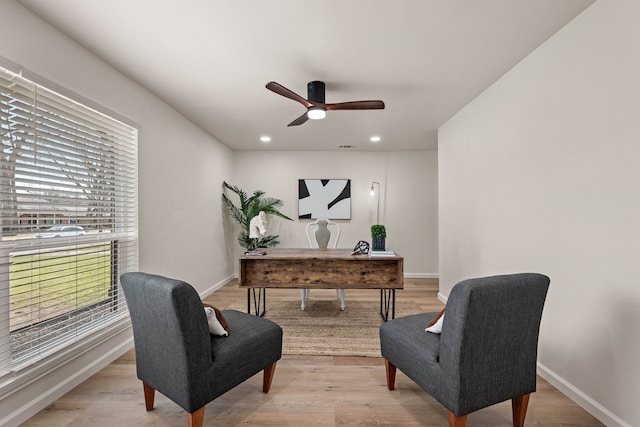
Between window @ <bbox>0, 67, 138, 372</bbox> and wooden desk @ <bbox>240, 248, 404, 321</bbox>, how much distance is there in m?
1.14

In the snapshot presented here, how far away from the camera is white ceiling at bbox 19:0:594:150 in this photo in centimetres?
180

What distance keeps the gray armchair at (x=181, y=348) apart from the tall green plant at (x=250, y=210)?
10.9ft

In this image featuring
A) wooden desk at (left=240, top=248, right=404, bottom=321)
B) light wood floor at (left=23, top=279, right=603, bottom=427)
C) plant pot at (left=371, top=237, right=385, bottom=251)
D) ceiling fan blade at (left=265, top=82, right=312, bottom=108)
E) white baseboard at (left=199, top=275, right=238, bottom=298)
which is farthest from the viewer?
white baseboard at (left=199, top=275, right=238, bottom=298)

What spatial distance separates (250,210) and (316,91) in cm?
295

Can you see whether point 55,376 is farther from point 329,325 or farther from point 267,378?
point 329,325

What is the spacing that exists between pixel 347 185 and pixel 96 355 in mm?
4263

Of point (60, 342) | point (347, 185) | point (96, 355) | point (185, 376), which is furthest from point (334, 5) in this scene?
point (347, 185)

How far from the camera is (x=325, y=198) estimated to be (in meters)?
5.62

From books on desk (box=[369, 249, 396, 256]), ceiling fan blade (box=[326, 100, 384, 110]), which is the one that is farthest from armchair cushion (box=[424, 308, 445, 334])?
ceiling fan blade (box=[326, 100, 384, 110])

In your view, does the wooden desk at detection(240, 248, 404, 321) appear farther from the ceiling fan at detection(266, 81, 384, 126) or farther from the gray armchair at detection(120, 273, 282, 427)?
the ceiling fan at detection(266, 81, 384, 126)

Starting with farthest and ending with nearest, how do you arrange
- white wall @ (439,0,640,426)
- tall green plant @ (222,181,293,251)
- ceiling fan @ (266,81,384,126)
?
tall green plant @ (222,181,293,251) < ceiling fan @ (266,81,384,126) < white wall @ (439,0,640,426)

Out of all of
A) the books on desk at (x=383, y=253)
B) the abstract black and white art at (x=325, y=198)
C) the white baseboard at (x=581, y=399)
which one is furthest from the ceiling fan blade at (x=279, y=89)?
the abstract black and white art at (x=325, y=198)

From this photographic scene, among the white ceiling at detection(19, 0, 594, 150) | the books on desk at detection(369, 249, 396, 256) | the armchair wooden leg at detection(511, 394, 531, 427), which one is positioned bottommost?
the armchair wooden leg at detection(511, 394, 531, 427)

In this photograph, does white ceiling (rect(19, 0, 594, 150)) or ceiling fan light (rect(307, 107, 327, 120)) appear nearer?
white ceiling (rect(19, 0, 594, 150))
